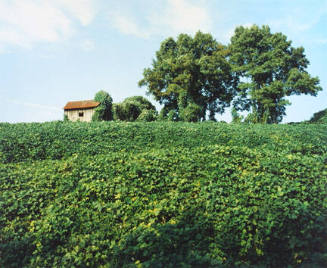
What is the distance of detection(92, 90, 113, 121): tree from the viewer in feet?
92.1

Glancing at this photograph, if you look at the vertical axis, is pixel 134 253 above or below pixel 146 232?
below

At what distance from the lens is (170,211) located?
525 cm

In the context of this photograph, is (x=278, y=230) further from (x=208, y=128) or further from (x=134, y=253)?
(x=208, y=128)

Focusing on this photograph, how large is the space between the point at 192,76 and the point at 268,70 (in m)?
10.3

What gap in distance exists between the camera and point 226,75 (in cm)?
3716

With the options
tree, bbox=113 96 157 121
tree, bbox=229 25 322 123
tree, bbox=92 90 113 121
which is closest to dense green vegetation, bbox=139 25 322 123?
tree, bbox=229 25 322 123

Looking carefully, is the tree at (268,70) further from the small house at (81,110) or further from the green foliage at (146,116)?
the small house at (81,110)

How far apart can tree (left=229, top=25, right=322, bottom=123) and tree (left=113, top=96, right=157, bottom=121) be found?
46.6ft

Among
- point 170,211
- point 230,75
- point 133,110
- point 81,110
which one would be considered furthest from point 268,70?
point 170,211

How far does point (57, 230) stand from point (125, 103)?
33639 millimetres

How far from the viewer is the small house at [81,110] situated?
113 feet

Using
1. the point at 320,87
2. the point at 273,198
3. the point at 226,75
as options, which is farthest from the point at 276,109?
the point at 273,198

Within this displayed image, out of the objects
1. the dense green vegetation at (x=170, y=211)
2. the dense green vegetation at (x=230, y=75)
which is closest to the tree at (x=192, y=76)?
the dense green vegetation at (x=230, y=75)

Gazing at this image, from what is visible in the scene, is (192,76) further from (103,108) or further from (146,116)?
(103,108)
